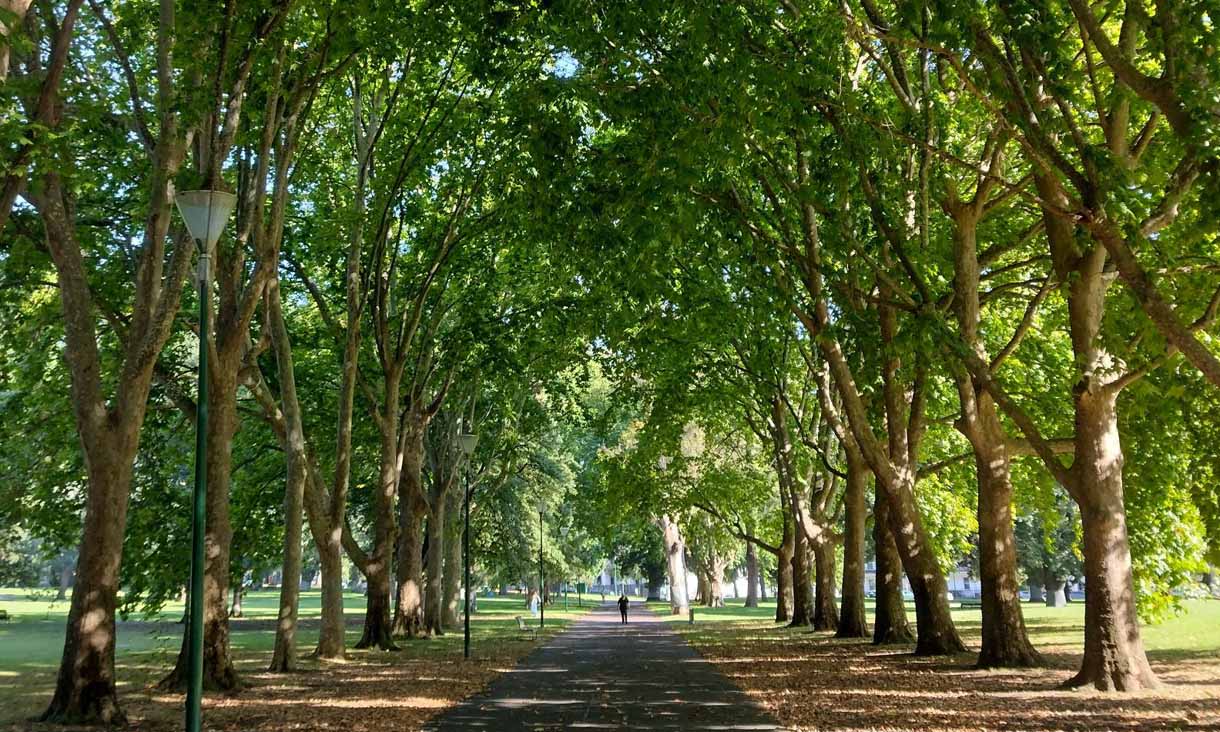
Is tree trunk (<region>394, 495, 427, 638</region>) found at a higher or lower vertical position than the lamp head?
lower

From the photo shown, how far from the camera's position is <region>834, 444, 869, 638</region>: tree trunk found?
23609 millimetres

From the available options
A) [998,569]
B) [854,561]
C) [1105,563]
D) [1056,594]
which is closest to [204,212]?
[1105,563]

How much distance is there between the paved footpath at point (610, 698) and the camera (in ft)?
34.6

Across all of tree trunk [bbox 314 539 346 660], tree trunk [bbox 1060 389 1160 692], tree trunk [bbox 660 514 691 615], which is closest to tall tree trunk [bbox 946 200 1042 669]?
tree trunk [bbox 1060 389 1160 692]

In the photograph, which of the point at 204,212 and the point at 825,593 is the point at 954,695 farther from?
the point at 825,593

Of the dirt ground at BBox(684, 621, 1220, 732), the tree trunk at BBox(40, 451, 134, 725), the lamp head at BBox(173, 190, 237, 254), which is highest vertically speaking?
the lamp head at BBox(173, 190, 237, 254)

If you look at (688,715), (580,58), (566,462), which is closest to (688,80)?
(580,58)

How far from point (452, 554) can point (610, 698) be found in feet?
81.2

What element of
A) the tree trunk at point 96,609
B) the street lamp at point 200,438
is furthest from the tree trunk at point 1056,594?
the street lamp at point 200,438

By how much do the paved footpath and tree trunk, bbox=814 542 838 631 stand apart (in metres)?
8.30

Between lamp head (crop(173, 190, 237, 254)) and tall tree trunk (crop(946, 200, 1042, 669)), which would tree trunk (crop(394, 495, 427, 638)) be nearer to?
tall tree trunk (crop(946, 200, 1042, 669))

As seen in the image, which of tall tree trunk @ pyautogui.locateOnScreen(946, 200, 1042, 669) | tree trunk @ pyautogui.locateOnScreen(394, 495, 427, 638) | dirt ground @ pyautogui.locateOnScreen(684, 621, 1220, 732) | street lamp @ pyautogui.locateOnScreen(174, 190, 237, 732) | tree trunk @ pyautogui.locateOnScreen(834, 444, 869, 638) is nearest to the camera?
street lamp @ pyautogui.locateOnScreen(174, 190, 237, 732)

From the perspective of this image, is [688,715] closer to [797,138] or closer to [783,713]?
[783,713]

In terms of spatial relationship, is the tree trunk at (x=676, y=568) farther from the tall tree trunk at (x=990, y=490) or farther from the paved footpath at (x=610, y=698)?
the tall tree trunk at (x=990, y=490)
